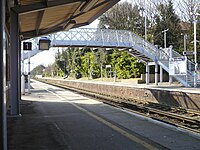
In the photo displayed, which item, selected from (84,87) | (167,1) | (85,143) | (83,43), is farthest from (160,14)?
(85,143)

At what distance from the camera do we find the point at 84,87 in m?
44.8

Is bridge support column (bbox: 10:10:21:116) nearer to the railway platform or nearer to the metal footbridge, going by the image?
the railway platform

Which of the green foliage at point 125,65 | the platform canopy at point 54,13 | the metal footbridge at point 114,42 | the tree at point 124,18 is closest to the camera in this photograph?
the platform canopy at point 54,13

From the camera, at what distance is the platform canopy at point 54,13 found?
10.5 m

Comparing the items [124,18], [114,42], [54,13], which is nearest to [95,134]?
[54,13]

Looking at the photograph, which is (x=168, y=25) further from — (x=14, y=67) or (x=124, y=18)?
(x=14, y=67)

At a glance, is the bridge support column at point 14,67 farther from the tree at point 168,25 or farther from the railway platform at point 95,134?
the tree at point 168,25

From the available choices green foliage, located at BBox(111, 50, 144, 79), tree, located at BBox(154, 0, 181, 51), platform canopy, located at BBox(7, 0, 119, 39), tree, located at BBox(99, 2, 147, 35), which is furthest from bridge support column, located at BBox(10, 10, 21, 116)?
tree, located at BBox(99, 2, 147, 35)

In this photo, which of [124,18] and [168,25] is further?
[124,18]

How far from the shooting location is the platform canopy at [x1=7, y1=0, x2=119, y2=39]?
1055cm

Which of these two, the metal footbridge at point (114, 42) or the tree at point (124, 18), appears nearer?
the metal footbridge at point (114, 42)

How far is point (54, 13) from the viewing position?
13.7 meters

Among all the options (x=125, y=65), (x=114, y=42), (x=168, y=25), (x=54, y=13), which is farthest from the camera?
(x=168, y=25)

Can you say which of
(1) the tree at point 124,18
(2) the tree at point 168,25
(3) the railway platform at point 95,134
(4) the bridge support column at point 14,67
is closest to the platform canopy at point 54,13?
(4) the bridge support column at point 14,67
